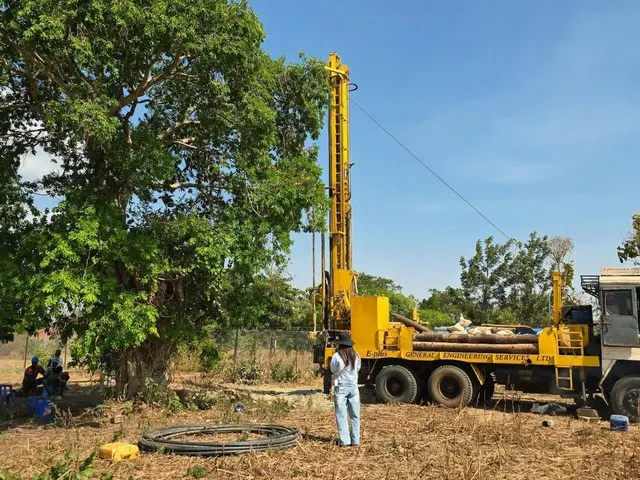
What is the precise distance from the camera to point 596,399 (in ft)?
45.3

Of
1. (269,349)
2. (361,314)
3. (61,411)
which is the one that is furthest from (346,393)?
(269,349)

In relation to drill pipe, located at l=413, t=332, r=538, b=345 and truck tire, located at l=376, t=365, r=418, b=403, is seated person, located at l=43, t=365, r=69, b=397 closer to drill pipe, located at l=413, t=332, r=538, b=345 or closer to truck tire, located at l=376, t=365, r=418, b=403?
truck tire, located at l=376, t=365, r=418, b=403

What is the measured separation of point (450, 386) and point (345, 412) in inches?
232

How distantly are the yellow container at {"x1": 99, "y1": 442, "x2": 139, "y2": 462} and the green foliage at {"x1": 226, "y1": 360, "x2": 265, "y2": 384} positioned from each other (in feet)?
40.6

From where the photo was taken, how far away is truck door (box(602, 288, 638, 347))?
40.7 feet

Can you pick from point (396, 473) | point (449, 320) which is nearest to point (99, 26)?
point (396, 473)

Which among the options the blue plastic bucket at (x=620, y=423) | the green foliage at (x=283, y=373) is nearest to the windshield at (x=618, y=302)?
the blue plastic bucket at (x=620, y=423)

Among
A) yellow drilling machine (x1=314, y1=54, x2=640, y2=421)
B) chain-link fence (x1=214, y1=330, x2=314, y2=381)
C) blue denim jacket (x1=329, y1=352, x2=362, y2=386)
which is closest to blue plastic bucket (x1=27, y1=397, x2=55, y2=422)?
yellow drilling machine (x1=314, y1=54, x2=640, y2=421)

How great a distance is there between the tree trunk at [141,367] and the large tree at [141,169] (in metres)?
0.04

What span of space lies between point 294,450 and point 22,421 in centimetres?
739

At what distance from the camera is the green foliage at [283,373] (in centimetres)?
2112

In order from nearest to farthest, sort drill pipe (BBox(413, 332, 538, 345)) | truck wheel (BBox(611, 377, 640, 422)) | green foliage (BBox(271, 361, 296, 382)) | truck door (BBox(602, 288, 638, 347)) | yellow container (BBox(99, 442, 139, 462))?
yellow container (BBox(99, 442, 139, 462))
truck wheel (BBox(611, 377, 640, 422))
truck door (BBox(602, 288, 638, 347))
drill pipe (BBox(413, 332, 538, 345))
green foliage (BBox(271, 361, 296, 382))

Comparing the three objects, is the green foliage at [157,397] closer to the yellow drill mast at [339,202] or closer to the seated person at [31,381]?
the seated person at [31,381]

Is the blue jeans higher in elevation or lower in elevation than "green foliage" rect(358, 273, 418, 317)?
lower
